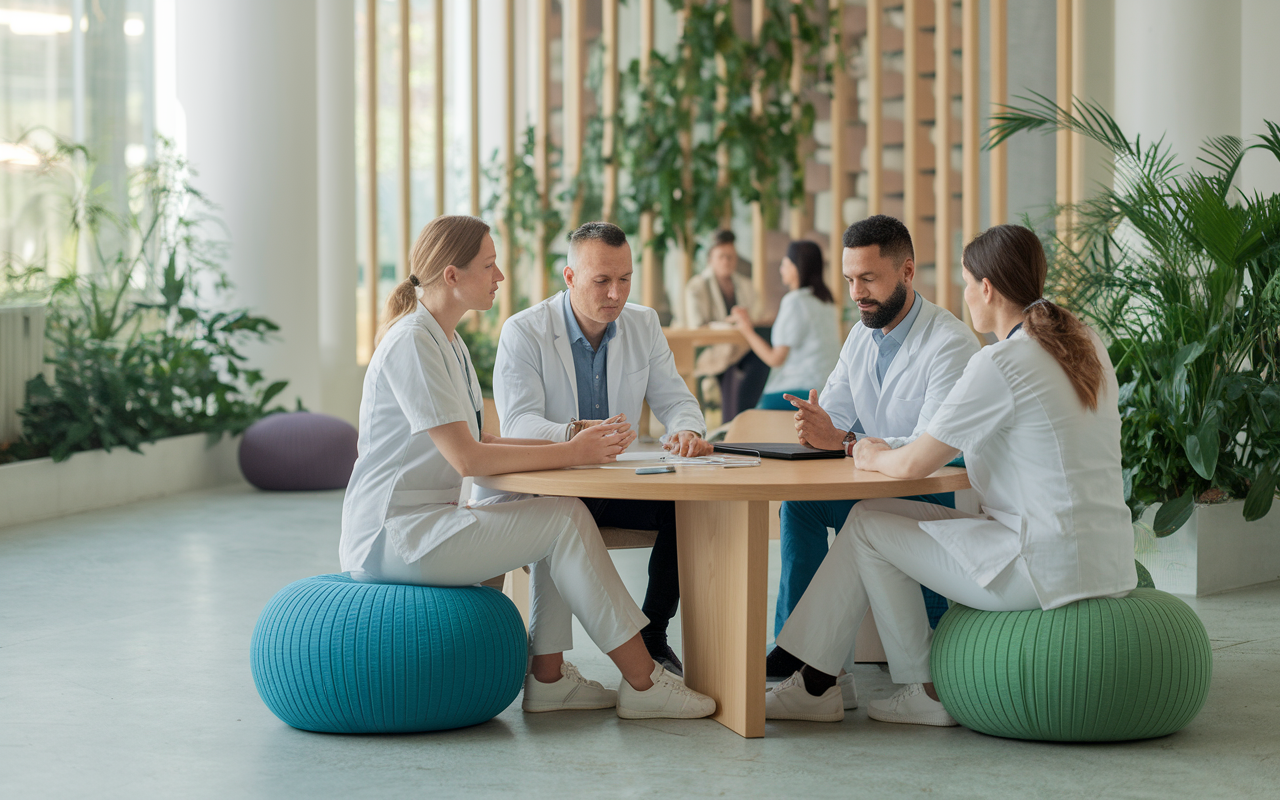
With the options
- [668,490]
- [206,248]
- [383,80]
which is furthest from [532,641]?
[383,80]

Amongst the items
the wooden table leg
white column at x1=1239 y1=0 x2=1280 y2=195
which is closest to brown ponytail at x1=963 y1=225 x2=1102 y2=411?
the wooden table leg

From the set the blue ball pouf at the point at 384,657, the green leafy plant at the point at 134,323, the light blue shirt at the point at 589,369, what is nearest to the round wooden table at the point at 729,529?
the blue ball pouf at the point at 384,657

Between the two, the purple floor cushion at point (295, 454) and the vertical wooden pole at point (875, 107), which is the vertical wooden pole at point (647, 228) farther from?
the purple floor cushion at point (295, 454)

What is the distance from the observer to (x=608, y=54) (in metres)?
9.41

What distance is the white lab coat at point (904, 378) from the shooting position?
3576mm

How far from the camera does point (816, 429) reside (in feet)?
11.4

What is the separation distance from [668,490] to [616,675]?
1052 millimetres

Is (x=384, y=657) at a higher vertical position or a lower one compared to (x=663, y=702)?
higher

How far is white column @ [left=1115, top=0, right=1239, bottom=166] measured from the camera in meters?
6.34

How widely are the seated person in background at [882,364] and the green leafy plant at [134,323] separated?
4.38 meters

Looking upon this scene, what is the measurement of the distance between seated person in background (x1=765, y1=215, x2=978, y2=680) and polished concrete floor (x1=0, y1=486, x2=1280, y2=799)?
41 cm

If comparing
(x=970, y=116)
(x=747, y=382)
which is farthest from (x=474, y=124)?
(x=970, y=116)

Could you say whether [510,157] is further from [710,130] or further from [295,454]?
[295,454]

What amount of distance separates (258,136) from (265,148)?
0.27 ft
